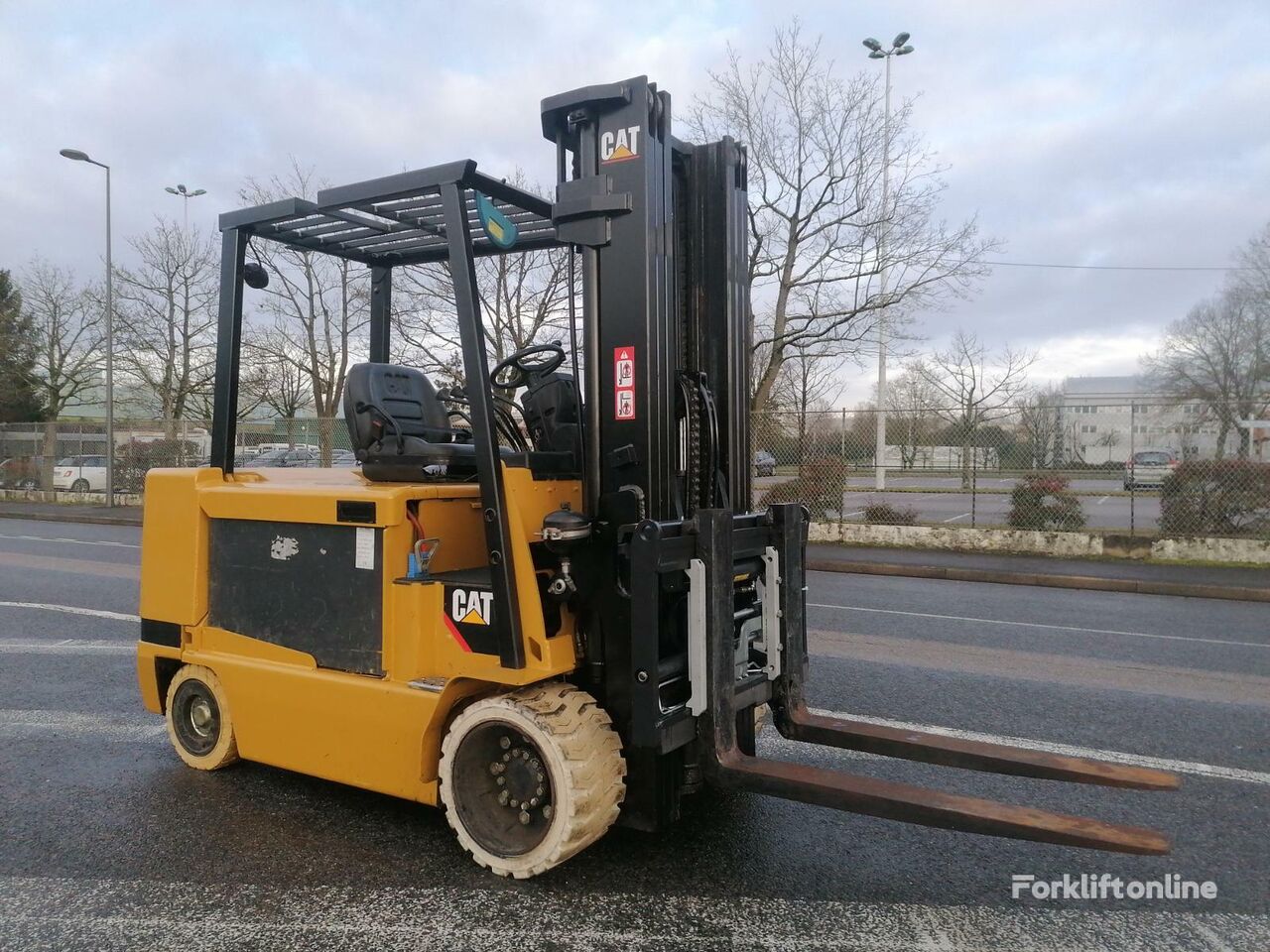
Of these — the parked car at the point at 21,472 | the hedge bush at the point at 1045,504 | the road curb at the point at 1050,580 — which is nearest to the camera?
the road curb at the point at 1050,580

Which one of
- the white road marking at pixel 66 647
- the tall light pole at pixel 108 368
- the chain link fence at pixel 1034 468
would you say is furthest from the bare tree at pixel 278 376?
the white road marking at pixel 66 647

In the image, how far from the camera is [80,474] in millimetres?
28578

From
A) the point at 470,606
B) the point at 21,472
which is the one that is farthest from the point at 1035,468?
the point at 21,472

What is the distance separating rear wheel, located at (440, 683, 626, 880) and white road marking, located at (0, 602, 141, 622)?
657 centimetres

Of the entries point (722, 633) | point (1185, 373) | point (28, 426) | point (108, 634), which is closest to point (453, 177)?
point (722, 633)

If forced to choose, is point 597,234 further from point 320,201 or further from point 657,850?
point 657,850

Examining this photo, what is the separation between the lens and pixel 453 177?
3580mm

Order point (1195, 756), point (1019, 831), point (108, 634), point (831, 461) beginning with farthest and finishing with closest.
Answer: point (831, 461), point (108, 634), point (1195, 756), point (1019, 831)

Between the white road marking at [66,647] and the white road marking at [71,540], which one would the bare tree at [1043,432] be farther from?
the white road marking at [71,540]

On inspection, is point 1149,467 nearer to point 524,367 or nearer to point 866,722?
point 866,722

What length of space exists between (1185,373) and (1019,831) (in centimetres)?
4246

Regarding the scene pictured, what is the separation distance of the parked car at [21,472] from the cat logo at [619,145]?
31737 mm

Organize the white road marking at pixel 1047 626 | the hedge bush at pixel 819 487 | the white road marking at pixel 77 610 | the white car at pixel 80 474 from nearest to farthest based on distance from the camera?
1. the white road marking at pixel 1047 626
2. the white road marking at pixel 77 610
3. the hedge bush at pixel 819 487
4. the white car at pixel 80 474

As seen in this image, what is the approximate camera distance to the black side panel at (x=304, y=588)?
382 centimetres
